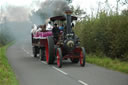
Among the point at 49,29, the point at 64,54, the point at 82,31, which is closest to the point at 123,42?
the point at 64,54

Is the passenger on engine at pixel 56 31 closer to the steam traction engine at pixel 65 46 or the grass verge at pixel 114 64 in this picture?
the steam traction engine at pixel 65 46

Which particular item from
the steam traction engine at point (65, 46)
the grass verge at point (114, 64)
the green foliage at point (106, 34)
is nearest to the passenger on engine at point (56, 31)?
the steam traction engine at point (65, 46)

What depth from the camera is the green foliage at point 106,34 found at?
17.4 m

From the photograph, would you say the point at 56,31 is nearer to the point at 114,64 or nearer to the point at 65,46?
the point at 65,46

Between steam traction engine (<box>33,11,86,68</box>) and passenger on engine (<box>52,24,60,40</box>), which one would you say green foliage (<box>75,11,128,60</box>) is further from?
passenger on engine (<box>52,24,60,40</box>)

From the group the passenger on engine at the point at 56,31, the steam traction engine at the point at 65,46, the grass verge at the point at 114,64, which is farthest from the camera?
the passenger on engine at the point at 56,31

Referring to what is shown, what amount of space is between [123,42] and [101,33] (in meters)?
3.29

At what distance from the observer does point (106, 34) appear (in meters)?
19.5

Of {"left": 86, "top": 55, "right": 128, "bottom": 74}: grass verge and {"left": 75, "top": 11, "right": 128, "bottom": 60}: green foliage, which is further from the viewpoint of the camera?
{"left": 75, "top": 11, "right": 128, "bottom": 60}: green foliage

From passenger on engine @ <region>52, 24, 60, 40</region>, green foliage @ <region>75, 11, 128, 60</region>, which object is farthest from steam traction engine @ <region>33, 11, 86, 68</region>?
green foliage @ <region>75, 11, 128, 60</region>

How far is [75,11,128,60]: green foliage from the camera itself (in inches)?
685

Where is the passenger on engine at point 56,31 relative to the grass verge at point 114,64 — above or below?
above

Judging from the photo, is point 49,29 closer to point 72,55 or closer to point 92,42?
point 72,55

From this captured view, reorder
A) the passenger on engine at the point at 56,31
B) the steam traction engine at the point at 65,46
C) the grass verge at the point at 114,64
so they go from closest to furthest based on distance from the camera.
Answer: the grass verge at the point at 114,64 → the steam traction engine at the point at 65,46 → the passenger on engine at the point at 56,31
